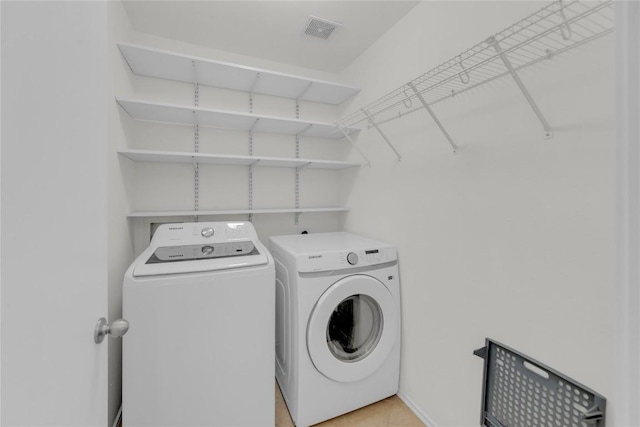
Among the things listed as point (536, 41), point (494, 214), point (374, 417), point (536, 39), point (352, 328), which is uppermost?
point (536, 41)

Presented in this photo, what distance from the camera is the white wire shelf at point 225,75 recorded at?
5.77 ft

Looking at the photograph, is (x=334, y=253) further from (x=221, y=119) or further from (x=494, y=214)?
(x=221, y=119)

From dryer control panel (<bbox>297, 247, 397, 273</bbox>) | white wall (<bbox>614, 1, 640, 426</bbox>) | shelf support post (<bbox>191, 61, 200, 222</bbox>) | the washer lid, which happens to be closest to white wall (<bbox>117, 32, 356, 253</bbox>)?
shelf support post (<bbox>191, 61, 200, 222</bbox>)

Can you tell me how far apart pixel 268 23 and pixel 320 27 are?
0.37 metres

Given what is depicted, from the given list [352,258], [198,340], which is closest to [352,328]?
[352,258]

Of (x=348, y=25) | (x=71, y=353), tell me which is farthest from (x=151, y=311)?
→ (x=348, y=25)

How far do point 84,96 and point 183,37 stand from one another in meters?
1.82

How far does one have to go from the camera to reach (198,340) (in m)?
1.38

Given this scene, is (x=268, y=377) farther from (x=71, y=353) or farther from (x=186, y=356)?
(x=71, y=353)

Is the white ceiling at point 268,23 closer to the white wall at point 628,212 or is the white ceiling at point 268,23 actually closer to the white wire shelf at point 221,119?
the white wire shelf at point 221,119

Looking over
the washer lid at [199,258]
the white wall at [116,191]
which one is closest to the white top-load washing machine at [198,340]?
the washer lid at [199,258]

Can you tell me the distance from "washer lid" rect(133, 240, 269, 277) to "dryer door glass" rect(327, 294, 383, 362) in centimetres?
66

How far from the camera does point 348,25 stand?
192cm

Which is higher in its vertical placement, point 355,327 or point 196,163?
point 196,163
